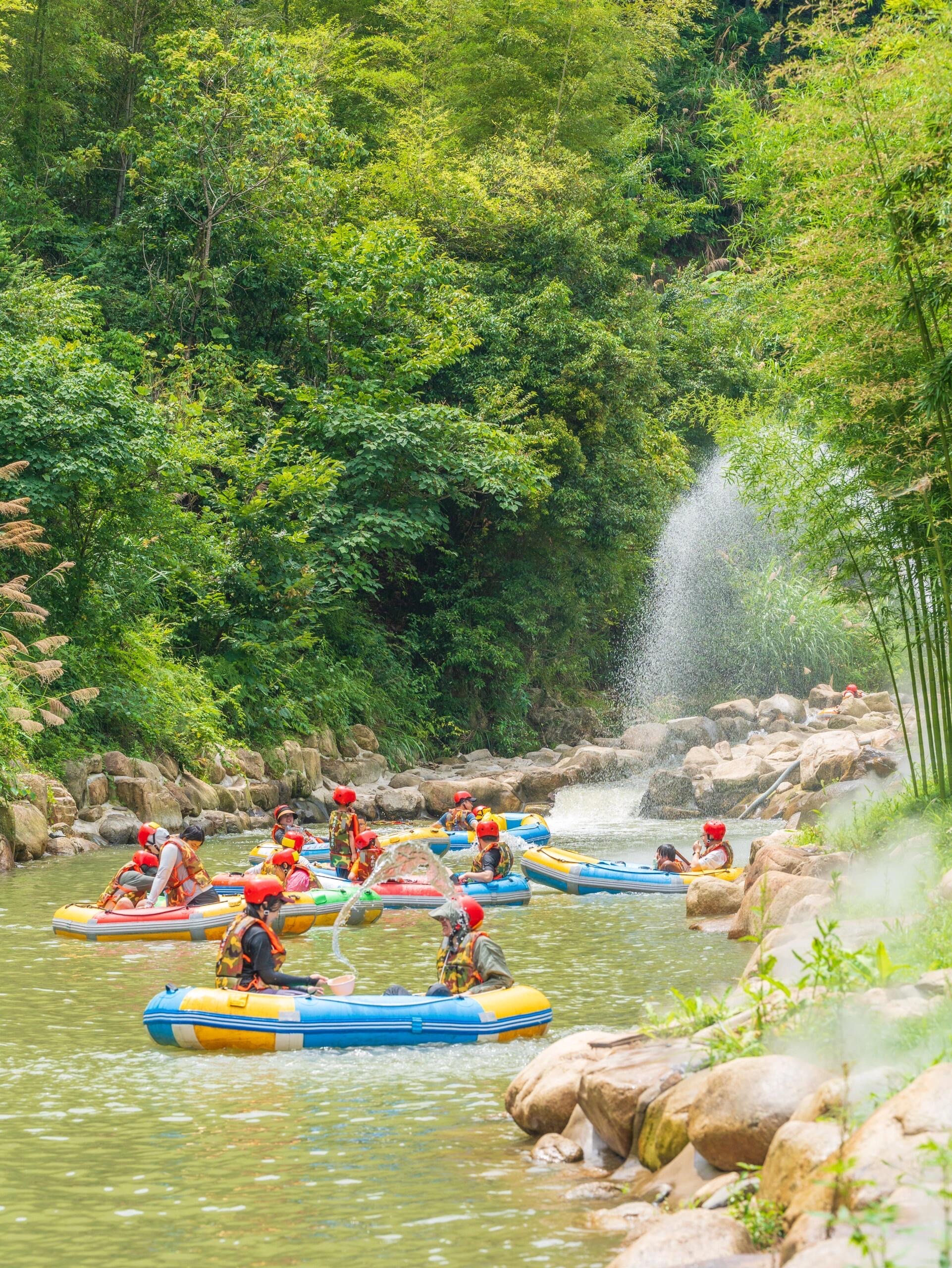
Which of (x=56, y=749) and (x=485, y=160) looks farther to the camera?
(x=485, y=160)

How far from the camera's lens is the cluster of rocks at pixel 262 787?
1738 cm

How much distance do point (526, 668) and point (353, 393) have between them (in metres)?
7.38

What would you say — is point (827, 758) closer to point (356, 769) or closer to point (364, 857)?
point (364, 857)

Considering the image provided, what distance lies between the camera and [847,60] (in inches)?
392

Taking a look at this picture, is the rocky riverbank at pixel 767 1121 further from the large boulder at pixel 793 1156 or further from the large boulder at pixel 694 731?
the large boulder at pixel 694 731

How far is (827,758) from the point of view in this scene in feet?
59.6

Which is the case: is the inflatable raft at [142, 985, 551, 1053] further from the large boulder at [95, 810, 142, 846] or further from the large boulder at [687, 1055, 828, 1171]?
the large boulder at [95, 810, 142, 846]

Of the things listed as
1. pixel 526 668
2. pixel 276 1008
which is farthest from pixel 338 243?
pixel 276 1008

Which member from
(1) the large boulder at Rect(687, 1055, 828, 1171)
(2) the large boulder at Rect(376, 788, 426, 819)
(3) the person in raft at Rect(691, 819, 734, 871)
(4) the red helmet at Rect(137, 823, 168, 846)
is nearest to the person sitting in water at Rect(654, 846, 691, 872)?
(3) the person in raft at Rect(691, 819, 734, 871)

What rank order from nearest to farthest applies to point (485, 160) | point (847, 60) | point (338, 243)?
1. point (847, 60)
2. point (338, 243)
3. point (485, 160)

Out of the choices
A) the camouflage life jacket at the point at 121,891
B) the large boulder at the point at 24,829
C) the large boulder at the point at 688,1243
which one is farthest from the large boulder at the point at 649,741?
the large boulder at the point at 688,1243

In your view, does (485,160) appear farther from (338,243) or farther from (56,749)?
(56,749)

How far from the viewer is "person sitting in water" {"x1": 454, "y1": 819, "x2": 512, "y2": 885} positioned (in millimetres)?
14562

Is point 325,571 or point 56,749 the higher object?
point 325,571
